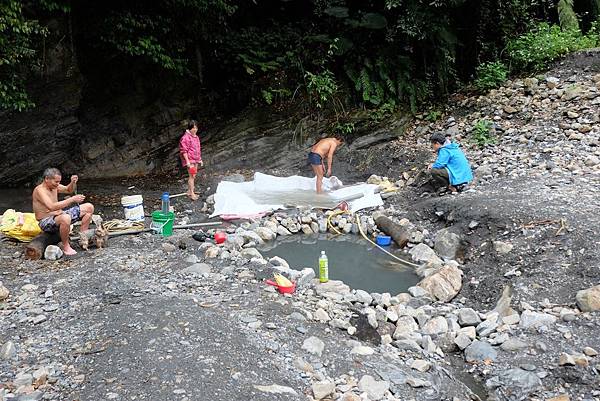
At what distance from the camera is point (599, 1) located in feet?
40.2

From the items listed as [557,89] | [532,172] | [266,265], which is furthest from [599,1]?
[266,265]

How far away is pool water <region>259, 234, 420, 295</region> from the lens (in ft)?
19.5

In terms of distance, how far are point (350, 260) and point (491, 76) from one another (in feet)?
20.9

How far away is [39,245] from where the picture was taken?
19.0 ft

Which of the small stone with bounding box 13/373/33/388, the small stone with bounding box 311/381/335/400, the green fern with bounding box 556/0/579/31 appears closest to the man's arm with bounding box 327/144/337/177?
the small stone with bounding box 311/381/335/400

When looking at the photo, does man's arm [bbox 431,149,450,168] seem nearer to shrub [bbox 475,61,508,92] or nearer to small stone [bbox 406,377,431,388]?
shrub [bbox 475,61,508,92]

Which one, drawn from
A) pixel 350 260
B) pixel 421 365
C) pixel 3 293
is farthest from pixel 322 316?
pixel 3 293

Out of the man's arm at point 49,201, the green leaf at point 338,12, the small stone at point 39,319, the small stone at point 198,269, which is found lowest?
the small stone at point 198,269

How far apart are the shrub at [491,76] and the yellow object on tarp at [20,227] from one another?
8919 mm

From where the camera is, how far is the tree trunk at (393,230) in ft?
22.5

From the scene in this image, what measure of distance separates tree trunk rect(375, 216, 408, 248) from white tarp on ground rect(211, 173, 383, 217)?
0.57m

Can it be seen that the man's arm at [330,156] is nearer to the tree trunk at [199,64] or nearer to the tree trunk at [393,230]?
the tree trunk at [393,230]

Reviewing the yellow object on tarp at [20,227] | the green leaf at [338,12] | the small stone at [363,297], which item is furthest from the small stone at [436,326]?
the green leaf at [338,12]

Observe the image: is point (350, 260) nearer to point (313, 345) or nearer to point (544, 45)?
point (313, 345)
